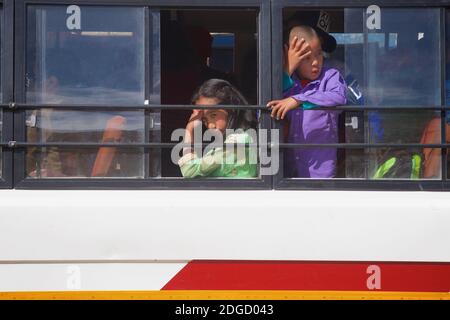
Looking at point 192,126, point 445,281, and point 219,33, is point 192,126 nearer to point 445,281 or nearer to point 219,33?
point 219,33

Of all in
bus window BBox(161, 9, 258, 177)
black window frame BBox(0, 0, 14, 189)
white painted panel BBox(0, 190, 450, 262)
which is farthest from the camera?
bus window BBox(161, 9, 258, 177)

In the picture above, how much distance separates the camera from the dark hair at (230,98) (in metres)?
2.91

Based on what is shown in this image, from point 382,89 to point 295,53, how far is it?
437mm

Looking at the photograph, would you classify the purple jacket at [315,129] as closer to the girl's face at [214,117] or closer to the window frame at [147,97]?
the window frame at [147,97]

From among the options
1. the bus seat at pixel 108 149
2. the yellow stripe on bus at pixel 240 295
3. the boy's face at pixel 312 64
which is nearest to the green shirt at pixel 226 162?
the bus seat at pixel 108 149

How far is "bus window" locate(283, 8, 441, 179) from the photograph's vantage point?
2.91 metres

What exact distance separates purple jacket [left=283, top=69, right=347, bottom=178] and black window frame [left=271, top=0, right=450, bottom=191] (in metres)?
0.06

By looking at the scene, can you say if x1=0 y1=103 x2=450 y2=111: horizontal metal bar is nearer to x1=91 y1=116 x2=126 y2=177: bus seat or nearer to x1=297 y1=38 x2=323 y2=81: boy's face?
x1=91 y1=116 x2=126 y2=177: bus seat

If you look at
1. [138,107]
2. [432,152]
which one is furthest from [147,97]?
[432,152]

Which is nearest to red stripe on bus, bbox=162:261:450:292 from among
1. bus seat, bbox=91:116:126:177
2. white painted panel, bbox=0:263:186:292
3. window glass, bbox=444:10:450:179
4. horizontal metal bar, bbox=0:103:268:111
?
white painted panel, bbox=0:263:186:292

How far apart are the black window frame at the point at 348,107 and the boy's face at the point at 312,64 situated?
159 millimetres

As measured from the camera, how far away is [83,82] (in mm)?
2891

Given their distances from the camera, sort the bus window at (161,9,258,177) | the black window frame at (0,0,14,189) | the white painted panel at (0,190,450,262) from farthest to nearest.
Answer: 1. the bus window at (161,9,258,177)
2. the black window frame at (0,0,14,189)
3. the white painted panel at (0,190,450,262)

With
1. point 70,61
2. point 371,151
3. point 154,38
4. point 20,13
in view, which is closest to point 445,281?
point 371,151
